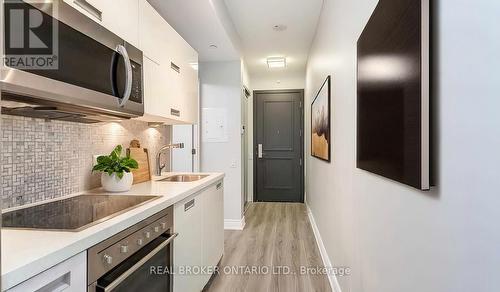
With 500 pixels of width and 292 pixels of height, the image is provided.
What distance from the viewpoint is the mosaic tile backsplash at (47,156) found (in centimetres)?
128

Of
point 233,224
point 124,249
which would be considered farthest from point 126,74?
point 233,224

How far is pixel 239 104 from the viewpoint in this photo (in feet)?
13.8

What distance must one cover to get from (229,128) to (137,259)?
3.07 meters

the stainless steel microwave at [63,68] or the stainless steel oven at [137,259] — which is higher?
the stainless steel microwave at [63,68]

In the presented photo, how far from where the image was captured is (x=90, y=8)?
1.37 meters

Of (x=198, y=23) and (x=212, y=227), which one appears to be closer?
(x=212, y=227)

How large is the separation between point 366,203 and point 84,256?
4.06ft

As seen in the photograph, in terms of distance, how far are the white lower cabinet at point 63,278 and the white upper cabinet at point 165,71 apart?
44.3 inches

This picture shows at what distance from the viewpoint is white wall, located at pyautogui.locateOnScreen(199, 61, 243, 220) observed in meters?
4.20

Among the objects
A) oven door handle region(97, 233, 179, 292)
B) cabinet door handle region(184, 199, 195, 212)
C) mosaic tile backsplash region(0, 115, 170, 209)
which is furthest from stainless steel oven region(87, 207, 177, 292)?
mosaic tile backsplash region(0, 115, 170, 209)

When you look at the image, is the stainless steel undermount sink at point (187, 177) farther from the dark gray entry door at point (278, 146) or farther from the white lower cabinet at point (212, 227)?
the dark gray entry door at point (278, 146)

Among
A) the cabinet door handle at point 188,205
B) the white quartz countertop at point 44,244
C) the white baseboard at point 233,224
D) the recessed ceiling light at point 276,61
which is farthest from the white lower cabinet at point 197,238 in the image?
the recessed ceiling light at point 276,61

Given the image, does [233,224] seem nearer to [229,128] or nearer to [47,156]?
[229,128]

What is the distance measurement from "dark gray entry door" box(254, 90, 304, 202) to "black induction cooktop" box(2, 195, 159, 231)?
14.7 feet
